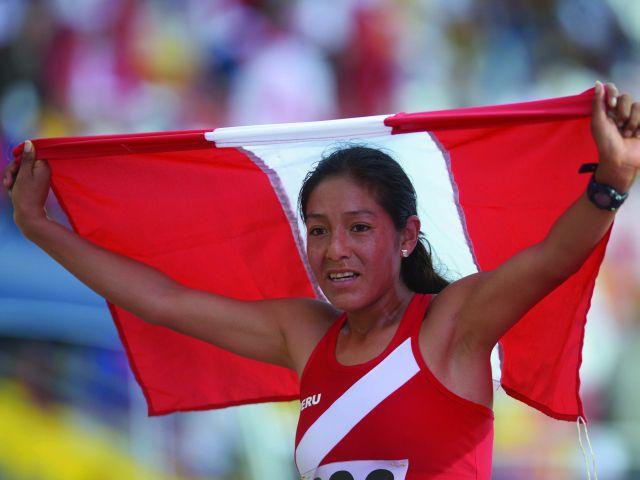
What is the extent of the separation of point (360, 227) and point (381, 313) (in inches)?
9.1

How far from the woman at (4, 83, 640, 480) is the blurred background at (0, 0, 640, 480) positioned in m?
2.16

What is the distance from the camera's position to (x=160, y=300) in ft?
9.73

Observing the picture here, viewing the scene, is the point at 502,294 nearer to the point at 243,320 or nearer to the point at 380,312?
the point at 380,312

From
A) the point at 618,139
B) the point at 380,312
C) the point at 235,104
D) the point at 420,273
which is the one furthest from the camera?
the point at 235,104

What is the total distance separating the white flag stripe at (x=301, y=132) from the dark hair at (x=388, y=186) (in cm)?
9

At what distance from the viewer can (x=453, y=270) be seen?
2.96 meters

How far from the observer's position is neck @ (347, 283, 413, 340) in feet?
8.59

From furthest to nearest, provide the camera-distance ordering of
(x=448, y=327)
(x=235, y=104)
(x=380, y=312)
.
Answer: (x=235, y=104), (x=380, y=312), (x=448, y=327)

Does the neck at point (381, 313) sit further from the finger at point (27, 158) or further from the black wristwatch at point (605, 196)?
the finger at point (27, 158)

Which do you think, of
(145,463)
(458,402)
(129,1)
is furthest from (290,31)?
(458,402)

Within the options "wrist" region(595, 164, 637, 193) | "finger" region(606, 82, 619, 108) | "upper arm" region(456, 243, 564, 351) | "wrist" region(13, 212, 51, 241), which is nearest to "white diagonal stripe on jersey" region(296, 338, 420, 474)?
"upper arm" region(456, 243, 564, 351)

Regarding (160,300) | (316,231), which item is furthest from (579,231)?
(160,300)

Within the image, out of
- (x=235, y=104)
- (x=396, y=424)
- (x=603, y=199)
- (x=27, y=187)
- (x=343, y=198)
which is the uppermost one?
(x=235, y=104)

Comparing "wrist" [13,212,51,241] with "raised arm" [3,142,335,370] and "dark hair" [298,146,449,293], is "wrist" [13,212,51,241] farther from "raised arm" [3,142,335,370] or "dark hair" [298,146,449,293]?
"dark hair" [298,146,449,293]
